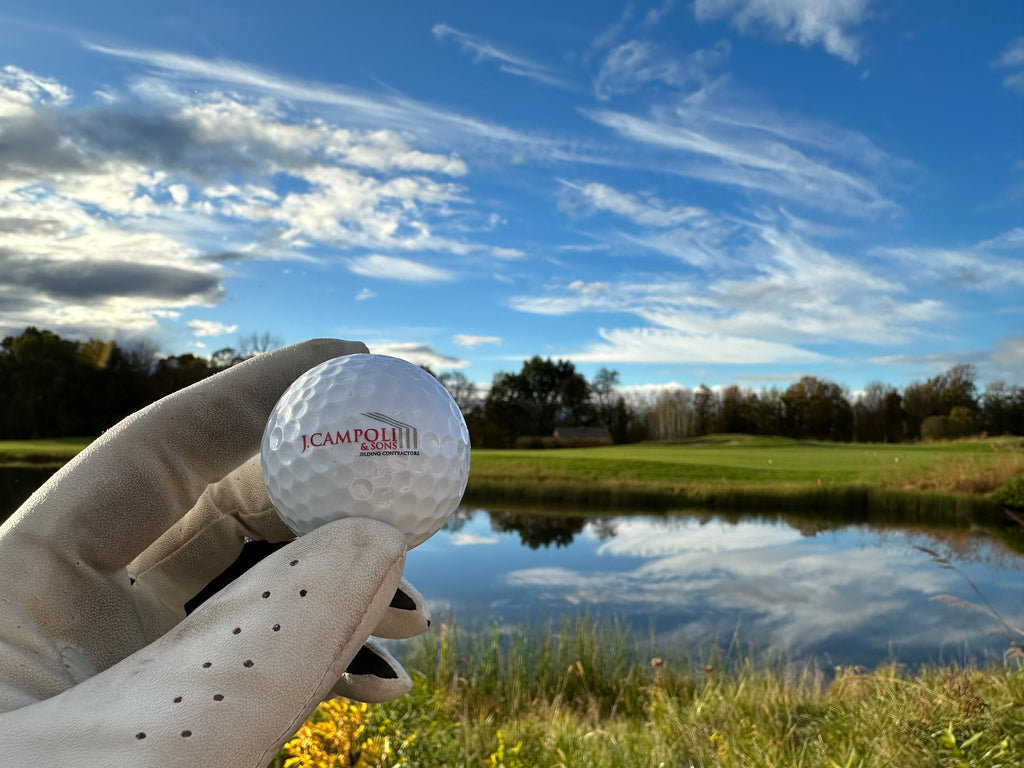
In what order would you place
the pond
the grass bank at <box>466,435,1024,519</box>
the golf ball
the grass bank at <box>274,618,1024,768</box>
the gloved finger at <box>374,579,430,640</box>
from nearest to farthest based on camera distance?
the golf ball → the gloved finger at <box>374,579,430,640</box> → the grass bank at <box>274,618,1024,768</box> → the pond → the grass bank at <box>466,435,1024,519</box>

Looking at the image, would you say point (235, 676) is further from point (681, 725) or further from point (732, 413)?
point (732, 413)

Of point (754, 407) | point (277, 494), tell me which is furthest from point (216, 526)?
point (754, 407)

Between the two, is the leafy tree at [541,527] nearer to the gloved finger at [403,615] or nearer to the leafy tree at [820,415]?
the gloved finger at [403,615]

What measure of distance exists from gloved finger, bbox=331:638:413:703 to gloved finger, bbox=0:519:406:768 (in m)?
0.59

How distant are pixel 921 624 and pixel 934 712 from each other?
9089 mm

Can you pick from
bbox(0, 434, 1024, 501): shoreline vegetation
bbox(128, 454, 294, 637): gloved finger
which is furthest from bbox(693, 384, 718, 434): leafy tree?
bbox(128, 454, 294, 637): gloved finger

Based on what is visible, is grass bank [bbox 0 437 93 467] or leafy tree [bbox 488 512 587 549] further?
grass bank [bbox 0 437 93 467]

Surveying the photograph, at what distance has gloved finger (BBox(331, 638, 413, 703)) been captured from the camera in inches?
97.3

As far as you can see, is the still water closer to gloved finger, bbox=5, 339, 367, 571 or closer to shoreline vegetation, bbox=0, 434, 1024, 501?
shoreline vegetation, bbox=0, 434, 1024, 501

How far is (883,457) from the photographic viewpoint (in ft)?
111

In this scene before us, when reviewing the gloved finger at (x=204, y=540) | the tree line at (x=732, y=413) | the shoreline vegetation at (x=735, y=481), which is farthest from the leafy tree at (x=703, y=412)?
the gloved finger at (x=204, y=540)

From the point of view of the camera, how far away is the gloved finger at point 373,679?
8.11 feet

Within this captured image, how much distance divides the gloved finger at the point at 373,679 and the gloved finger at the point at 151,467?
855 millimetres

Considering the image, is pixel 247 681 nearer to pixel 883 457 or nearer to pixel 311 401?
pixel 311 401
